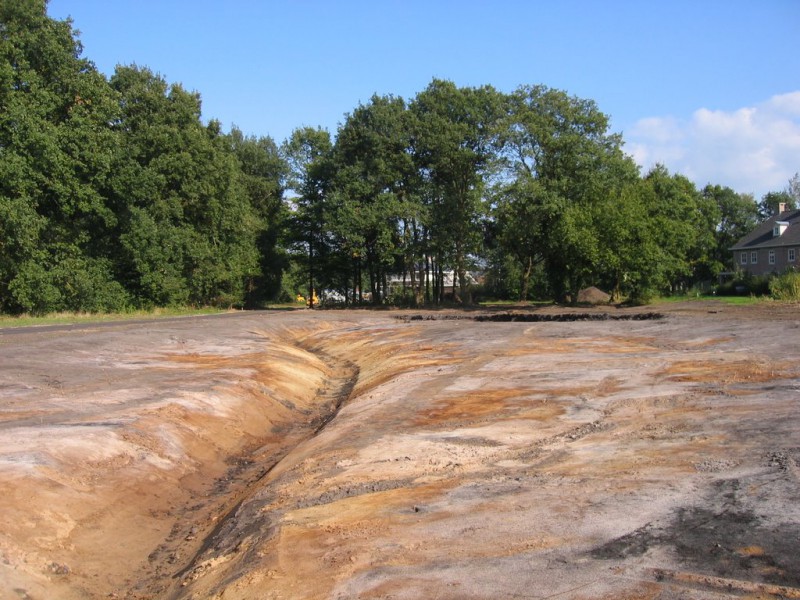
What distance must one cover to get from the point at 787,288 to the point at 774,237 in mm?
36410

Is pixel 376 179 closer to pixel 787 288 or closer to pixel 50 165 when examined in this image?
pixel 50 165

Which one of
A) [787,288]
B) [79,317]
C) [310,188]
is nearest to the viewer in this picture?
[79,317]

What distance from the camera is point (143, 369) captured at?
20.8m

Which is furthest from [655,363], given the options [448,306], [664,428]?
[448,306]

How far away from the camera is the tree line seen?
44625 millimetres

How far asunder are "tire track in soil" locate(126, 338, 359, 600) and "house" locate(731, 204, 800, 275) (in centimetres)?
7488

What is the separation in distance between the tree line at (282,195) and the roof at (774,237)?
41.3ft

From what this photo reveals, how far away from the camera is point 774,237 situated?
262 feet

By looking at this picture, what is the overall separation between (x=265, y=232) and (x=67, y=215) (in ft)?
84.5

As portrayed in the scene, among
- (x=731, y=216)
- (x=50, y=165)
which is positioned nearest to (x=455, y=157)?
(x=50, y=165)

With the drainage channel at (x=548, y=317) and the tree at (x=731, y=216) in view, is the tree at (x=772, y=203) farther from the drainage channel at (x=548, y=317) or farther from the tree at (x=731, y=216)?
the drainage channel at (x=548, y=317)

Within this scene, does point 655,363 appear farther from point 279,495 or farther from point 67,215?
point 67,215

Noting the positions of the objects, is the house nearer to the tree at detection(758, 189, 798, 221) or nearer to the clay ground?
the tree at detection(758, 189, 798, 221)

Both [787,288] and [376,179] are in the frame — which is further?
[376,179]
